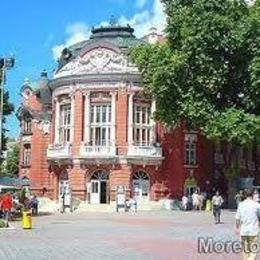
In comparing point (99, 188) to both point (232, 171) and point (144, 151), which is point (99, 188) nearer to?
point (144, 151)

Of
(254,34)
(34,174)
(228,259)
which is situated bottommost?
(228,259)

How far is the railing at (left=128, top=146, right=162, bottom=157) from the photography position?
60978mm

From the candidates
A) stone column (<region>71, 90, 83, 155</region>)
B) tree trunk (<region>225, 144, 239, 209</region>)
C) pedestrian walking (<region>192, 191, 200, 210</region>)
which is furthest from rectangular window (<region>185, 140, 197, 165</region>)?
stone column (<region>71, 90, 83, 155</region>)

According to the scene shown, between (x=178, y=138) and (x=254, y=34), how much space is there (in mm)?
15127

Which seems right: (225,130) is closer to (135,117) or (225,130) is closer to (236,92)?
(236,92)

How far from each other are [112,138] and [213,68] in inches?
531

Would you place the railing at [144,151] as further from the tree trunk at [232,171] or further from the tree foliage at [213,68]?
the tree foliage at [213,68]

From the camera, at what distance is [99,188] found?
202ft

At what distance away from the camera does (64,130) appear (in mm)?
64312

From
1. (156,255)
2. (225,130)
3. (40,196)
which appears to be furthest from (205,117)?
(156,255)

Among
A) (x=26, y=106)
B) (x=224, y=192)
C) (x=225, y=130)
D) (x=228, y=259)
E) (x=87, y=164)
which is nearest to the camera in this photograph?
(x=228, y=259)

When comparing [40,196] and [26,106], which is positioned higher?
[26,106]

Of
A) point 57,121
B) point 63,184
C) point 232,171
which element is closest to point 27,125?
point 57,121

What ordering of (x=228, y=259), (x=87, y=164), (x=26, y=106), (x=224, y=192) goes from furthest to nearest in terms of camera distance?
(x=26, y=106) → (x=224, y=192) → (x=87, y=164) → (x=228, y=259)
